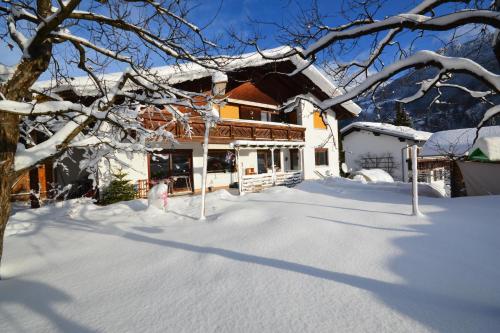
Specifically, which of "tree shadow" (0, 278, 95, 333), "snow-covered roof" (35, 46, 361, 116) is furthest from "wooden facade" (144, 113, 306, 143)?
"tree shadow" (0, 278, 95, 333)

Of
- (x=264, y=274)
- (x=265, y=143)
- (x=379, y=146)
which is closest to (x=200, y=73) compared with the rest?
(x=265, y=143)

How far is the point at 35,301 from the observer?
11.2 feet

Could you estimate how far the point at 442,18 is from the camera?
9.59 ft

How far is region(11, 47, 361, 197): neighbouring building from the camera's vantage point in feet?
39.4

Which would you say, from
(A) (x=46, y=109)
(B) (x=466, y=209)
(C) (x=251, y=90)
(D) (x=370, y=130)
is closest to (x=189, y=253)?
(A) (x=46, y=109)

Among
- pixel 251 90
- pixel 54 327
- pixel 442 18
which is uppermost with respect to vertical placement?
pixel 251 90

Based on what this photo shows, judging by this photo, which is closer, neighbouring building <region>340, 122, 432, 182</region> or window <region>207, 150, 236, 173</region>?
window <region>207, 150, 236, 173</region>

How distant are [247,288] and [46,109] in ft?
10.7

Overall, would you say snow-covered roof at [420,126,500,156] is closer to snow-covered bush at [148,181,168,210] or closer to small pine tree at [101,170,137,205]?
snow-covered bush at [148,181,168,210]

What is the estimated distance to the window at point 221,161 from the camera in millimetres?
15547

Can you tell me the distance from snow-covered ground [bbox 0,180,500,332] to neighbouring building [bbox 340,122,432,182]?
18455 mm

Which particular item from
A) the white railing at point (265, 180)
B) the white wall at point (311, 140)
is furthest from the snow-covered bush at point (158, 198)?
the white wall at point (311, 140)

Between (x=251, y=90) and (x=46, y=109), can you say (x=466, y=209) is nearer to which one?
(x=46, y=109)

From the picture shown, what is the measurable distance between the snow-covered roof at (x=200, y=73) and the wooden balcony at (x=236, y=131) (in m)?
1.91
